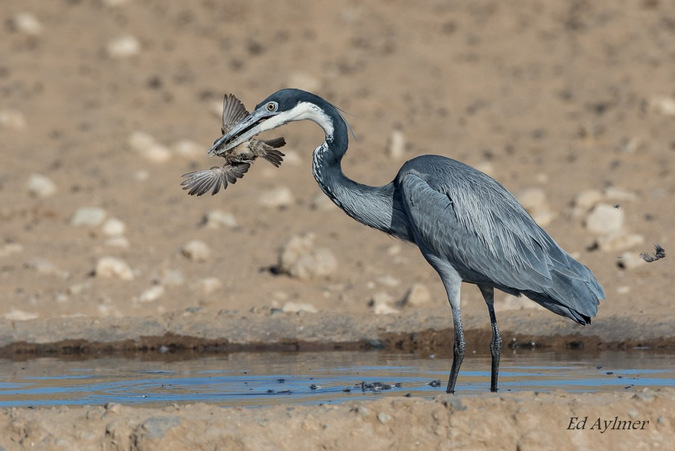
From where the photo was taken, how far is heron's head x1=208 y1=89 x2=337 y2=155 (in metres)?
7.44

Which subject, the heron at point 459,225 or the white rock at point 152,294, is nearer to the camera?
the heron at point 459,225

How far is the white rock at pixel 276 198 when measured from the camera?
1242 cm

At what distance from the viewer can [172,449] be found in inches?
213

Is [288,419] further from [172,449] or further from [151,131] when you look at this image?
[151,131]

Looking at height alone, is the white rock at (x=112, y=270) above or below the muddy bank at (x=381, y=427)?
above

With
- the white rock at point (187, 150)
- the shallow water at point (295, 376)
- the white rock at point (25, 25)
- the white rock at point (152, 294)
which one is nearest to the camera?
the shallow water at point (295, 376)

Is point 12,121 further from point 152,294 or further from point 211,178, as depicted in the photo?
point 211,178

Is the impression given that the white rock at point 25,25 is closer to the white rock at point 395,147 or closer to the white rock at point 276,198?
Result: the white rock at point 395,147

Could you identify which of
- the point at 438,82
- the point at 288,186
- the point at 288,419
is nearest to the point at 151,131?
the point at 288,186

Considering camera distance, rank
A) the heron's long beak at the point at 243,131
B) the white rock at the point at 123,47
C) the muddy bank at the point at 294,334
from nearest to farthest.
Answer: the heron's long beak at the point at 243,131
the muddy bank at the point at 294,334
the white rock at the point at 123,47

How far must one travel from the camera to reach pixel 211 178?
23.7 feet

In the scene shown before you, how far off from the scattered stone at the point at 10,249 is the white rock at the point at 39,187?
4.67 ft
